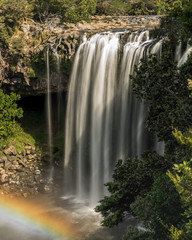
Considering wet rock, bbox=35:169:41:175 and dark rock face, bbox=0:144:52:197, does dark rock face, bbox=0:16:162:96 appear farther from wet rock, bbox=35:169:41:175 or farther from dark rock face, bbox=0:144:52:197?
wet rock, bbox=35:169:41:175

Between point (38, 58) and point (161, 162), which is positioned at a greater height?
point (38, 58)

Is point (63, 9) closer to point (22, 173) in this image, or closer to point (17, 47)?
point (17, 47)

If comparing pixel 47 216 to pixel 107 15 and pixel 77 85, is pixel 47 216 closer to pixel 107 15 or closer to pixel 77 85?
pixel 77 85

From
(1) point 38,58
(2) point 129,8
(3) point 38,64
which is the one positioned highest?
(2) point 129,8

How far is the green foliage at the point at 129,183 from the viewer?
49.7ft

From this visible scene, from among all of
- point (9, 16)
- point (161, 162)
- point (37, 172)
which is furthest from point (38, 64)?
point (161, 162)

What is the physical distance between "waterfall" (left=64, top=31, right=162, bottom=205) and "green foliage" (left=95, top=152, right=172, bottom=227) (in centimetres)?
835

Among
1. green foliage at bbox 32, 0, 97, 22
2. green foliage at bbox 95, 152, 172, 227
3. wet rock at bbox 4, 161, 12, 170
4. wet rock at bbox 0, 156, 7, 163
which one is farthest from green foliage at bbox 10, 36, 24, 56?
green foliage at bbox 95, 152, 172, 227

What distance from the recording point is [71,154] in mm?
30266

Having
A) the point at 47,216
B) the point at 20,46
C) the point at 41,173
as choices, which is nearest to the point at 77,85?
the point at 20,46

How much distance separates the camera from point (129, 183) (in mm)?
15391

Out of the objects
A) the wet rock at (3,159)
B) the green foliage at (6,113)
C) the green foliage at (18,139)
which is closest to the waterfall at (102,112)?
the green foliage at (18,139)

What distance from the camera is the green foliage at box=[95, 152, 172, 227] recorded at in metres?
15.1

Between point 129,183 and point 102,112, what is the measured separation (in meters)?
11.8
